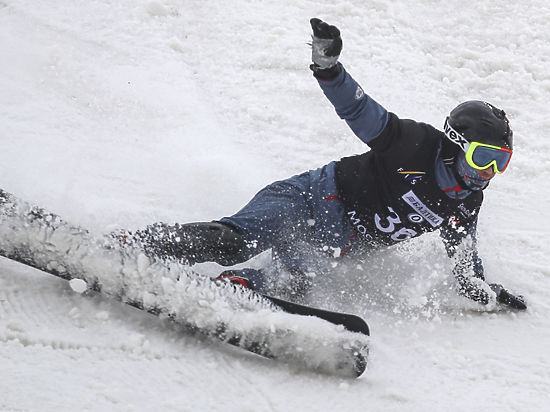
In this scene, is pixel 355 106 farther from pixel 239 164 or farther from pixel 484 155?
pixel 239 164

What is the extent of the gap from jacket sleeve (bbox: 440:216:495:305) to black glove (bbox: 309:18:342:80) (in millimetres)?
1047

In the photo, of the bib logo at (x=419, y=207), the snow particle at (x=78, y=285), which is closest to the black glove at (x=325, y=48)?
the bib logo at (x=419, y=207)

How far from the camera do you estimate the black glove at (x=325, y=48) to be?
2.39 meters

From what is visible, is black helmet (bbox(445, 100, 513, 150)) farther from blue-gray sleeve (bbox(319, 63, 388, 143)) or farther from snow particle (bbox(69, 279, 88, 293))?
snow particle (bbox(69, 279, 88, 293))

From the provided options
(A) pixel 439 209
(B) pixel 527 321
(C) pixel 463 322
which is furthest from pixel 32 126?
(B) pixel 527 321

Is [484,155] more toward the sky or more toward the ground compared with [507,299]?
more toward the sky

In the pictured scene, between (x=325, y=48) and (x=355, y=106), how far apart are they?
327 mm

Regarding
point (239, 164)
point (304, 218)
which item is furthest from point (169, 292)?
point (239, 164)

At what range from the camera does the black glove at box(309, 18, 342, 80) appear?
239cm

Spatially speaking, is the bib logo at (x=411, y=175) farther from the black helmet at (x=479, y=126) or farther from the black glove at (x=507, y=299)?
the black glove at (x=507, y=299)

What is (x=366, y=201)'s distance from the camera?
2971mm

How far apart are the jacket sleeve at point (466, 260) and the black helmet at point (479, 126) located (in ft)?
1.60

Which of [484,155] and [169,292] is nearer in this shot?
[169,292]

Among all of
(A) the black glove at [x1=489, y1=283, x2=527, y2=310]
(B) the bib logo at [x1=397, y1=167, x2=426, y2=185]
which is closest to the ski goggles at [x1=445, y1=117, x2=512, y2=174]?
(B) the bib logo at [x1=397, y1=167, x2=426, y2=185]
